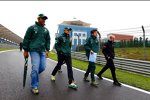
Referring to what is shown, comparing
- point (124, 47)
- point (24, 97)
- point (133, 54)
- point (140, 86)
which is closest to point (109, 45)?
point (140, 86)

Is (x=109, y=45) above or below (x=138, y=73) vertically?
above

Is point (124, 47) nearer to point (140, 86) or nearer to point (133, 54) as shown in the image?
point (133, 54)

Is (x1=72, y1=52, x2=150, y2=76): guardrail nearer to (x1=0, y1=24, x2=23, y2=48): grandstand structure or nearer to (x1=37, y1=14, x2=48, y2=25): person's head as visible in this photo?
(x1=37, y1=14, x2=48, y2=25): person's head

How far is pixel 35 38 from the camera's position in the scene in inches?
257

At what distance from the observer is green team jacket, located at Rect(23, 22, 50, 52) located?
6500 millimetres

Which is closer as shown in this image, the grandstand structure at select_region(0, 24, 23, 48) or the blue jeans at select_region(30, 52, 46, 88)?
the blue jeans at select_region(30, 52, 46, 88)

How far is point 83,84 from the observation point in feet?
27.2

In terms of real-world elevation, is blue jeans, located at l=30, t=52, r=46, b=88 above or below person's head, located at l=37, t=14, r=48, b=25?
below

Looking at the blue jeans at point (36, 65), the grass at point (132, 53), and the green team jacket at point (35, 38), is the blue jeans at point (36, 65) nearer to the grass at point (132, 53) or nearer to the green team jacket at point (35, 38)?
the green team jacket at point (35, 38)

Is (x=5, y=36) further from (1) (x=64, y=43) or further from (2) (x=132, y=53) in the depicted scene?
(1) (x=64, y=43)

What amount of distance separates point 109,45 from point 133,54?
10.5 metres

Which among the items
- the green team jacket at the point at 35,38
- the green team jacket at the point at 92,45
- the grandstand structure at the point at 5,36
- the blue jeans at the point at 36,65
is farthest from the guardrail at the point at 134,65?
the grandstand structure at the point at 5,36

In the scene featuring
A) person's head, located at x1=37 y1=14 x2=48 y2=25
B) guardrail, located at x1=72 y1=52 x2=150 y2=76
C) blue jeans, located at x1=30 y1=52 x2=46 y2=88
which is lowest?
guardrail, located at x1=72 y1=52 x2=150 y2=76

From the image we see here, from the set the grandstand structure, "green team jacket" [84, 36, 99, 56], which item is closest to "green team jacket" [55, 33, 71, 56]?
"green team jacket" [84, 36, 99, 56]
